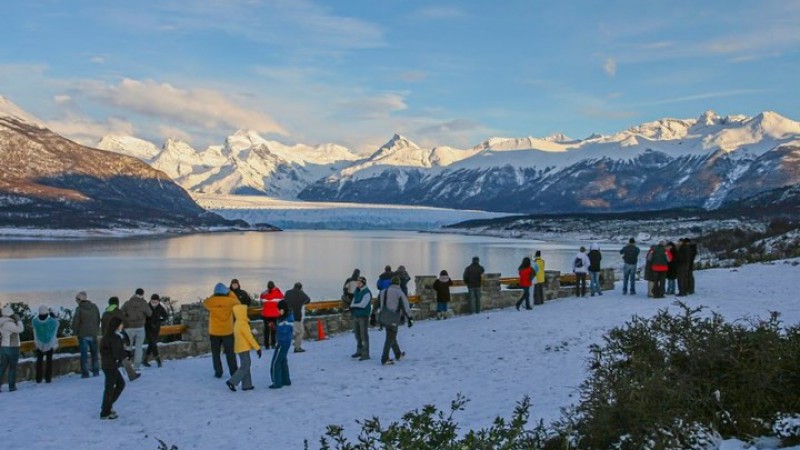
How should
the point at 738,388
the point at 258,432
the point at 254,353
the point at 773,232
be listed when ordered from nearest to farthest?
the point at 738,388
the point at 258,432
the point at 254,353
the point at 773,232

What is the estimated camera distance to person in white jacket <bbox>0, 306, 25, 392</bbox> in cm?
1266

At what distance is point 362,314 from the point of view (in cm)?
1489

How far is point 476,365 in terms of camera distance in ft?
45.8

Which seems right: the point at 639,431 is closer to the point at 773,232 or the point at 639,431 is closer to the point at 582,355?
the point at 582,355

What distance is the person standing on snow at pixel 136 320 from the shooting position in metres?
13.9

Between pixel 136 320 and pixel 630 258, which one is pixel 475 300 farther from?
pixel 136 320

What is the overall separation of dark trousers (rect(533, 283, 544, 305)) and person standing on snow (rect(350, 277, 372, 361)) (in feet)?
25.3

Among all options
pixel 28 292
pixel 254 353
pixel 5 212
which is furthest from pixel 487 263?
pixel 5 212

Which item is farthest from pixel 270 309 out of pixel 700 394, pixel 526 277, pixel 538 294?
pixel 700 394

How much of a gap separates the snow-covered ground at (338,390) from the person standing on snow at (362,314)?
0.46m

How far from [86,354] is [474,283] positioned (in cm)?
1067

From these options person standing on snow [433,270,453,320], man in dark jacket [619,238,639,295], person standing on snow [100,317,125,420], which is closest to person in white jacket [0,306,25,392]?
person standing on snow [100,317,125,420]

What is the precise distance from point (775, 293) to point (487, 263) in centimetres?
4614

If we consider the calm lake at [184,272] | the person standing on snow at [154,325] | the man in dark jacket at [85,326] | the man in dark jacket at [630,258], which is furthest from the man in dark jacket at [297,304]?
the calm lake at [184,272]
